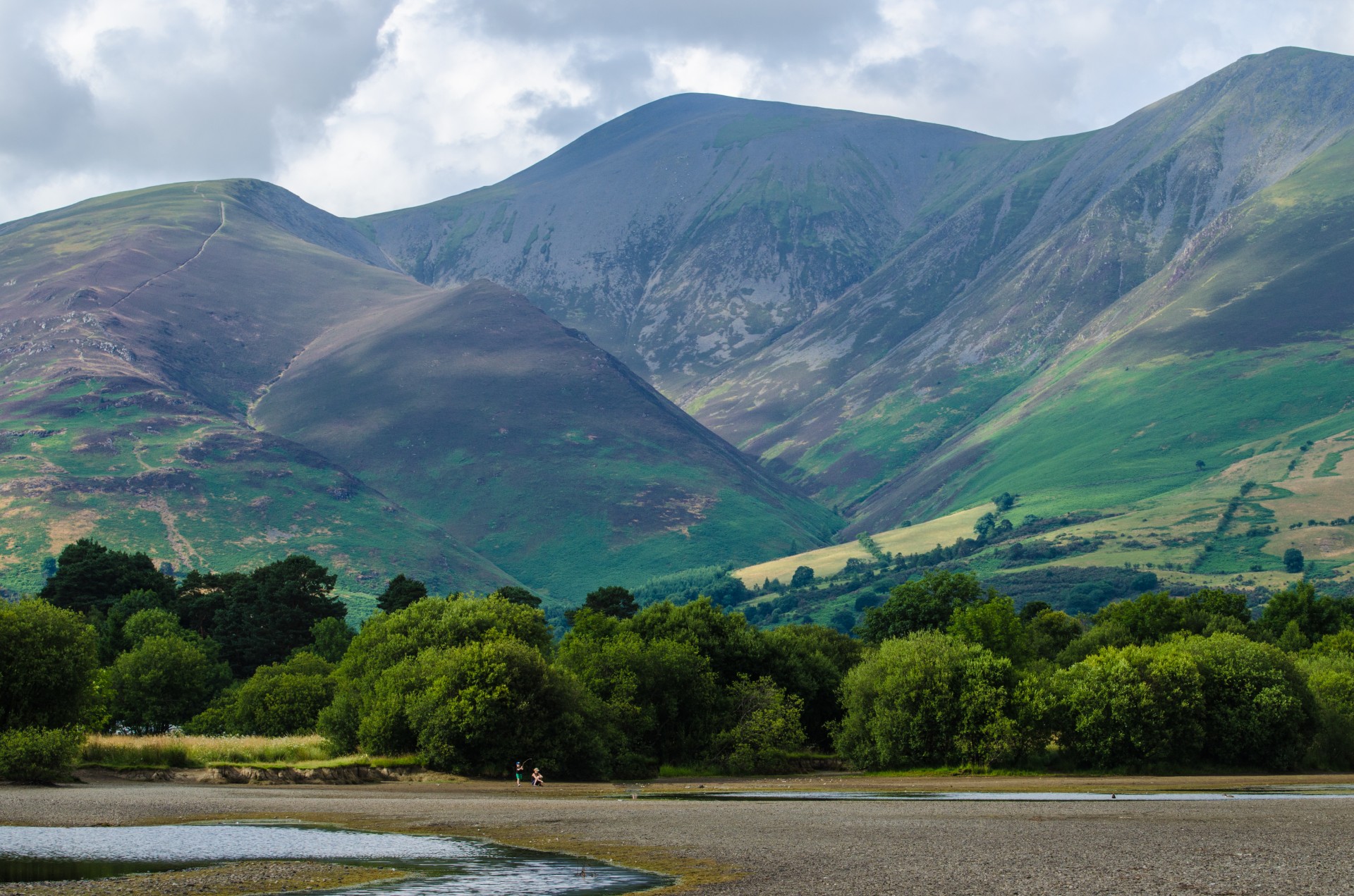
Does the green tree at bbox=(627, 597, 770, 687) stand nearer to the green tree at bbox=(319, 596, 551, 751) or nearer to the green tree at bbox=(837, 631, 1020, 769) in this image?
the green tree at bbox=(319, 596, 551, 751)

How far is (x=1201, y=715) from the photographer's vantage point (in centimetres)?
8800

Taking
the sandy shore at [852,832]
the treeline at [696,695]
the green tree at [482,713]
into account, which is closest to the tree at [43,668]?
the treeline at [696,695]

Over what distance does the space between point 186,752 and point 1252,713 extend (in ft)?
229

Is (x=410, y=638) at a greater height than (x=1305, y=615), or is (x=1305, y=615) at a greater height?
(x=1305, y=615)

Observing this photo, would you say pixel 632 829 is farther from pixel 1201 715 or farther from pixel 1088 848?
pixel 1201 715

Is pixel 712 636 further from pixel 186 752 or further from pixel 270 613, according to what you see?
pixel 270 613

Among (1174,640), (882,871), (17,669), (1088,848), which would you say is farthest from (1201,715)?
(17,669)

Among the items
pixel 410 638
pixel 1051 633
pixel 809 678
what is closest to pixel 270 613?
pixel 809 678

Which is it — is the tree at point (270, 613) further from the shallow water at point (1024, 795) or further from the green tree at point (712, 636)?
the shallow water at point (1024, 795)

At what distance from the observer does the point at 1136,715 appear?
86.4 m

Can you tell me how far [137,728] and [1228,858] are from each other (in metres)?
104

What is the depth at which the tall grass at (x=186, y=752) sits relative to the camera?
222 feet

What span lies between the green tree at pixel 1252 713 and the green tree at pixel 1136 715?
1.45 meters

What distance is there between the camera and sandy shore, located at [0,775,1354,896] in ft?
107
